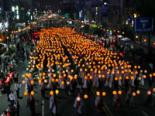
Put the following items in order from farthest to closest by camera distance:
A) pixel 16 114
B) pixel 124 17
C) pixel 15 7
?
pixel 15 7 → pixel 124 17 → pixel 16 114

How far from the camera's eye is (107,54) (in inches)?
1993

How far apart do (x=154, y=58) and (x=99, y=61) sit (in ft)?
23.4

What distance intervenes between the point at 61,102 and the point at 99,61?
41.6ft

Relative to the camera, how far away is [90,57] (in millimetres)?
48969

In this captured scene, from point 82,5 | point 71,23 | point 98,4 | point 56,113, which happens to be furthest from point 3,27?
point 82,5

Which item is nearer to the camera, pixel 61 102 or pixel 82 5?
pixel 61 102

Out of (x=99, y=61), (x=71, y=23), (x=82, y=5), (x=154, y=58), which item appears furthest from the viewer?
(x=82, y=5)

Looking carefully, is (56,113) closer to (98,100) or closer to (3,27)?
(98,100)

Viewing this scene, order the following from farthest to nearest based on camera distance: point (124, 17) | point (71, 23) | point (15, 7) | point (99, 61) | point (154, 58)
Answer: point (71, 23)
point (15, 7)
point (124, 17)
point (154, 58)
point (99, 61)

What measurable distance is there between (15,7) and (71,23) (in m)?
46.6

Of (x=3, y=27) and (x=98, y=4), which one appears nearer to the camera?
(x=3, y=27)

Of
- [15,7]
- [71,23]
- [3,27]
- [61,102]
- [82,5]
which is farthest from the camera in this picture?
[82,5]

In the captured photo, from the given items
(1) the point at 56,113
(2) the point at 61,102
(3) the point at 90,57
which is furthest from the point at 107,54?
(1) the point at 56,113

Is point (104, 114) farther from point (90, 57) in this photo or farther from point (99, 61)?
point (90, 57)
